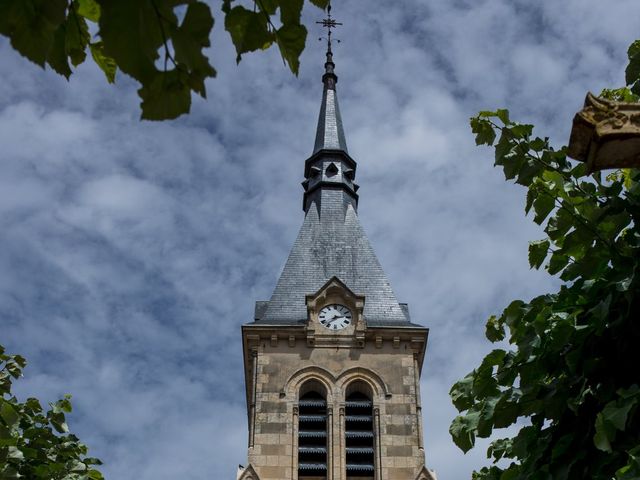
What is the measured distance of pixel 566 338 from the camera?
4.91 metres

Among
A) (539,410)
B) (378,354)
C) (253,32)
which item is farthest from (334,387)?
(253,32)

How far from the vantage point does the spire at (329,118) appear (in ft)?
108

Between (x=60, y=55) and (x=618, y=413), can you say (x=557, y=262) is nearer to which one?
(x=618, y=413)

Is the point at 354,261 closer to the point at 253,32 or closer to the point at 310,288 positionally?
the point at 310,288

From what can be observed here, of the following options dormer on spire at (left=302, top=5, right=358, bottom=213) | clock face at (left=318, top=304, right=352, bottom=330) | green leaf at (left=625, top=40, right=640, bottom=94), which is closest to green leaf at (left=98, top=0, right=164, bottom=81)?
green leaf at (left=625, top=40, right=640, bottom=94)

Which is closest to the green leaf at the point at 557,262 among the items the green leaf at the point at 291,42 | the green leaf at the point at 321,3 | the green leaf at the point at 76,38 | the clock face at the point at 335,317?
the green leaf at the point at 321,3

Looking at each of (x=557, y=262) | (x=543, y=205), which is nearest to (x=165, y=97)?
(x=543, y=205)

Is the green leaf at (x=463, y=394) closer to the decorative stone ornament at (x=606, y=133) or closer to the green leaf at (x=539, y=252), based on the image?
the green leaf at (x=539, y=252)

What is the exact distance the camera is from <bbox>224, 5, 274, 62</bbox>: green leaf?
2547mm

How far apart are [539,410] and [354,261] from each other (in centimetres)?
2271

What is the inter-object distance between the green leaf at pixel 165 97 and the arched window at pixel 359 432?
828 inches

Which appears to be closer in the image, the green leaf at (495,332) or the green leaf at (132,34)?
the green leaf at (132,34)

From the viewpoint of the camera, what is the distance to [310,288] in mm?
26562

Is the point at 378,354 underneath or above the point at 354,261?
underneath
